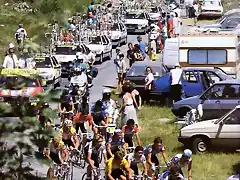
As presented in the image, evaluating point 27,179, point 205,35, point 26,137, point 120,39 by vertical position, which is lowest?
point 120,39

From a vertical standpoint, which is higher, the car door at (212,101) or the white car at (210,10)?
the car door at (212,101)

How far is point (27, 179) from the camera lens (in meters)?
4.37

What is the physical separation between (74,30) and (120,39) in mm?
3056

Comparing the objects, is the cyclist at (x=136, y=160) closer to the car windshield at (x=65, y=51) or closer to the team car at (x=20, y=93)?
the team car at (x=20, y=93)

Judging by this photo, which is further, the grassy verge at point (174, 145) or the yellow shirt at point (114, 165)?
the grassy verge at point (174, 145)

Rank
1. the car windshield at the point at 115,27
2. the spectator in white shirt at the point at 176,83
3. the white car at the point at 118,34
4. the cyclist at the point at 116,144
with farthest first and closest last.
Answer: the car windshield at the point at 115,27 < the white car at the point at 118,34 < the spectator in white shirt at the point at 176,83 < the cyclist at the point at 116,144

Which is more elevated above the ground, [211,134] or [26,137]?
[26,137]

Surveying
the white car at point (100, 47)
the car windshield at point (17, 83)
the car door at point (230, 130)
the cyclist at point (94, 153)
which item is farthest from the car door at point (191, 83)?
the car windshield at point (17, 83)

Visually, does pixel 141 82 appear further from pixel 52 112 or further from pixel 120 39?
pixel 52 112

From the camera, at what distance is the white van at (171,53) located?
89.8 ft

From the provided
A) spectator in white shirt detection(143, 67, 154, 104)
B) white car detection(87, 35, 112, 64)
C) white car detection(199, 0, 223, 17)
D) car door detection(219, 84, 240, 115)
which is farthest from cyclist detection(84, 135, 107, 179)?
white car detection(199, 0, 223, 17)

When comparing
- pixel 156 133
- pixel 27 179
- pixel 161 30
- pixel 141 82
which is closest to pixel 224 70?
pixel 141 82

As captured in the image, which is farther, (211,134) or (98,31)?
(98,31)

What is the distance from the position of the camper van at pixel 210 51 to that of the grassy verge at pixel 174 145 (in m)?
2.96
